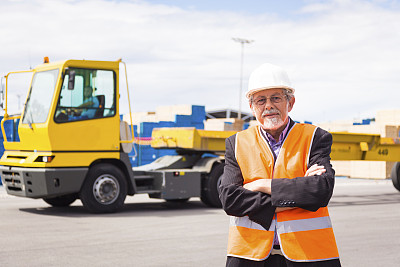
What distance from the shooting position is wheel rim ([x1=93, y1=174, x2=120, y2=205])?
1130cm

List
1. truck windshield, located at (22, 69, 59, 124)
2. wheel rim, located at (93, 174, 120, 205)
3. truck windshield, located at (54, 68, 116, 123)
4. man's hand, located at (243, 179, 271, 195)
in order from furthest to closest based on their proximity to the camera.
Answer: wheel rim, located at (93, 174, 120, 205)
truck windshield, located at (22, 69, 59, 124)
truck windshield, located at (54, 68, 116, 123)
man's hand, located at (243, 179, 271, 195)

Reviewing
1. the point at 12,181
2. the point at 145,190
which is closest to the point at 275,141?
the point at 12,181

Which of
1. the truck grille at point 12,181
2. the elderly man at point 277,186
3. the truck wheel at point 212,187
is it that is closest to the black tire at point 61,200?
the truck grille at point 12,181

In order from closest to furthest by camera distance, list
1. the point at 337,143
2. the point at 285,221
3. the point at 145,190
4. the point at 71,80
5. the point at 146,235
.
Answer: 1. the point at 285,221
2. the point at 146,235
3. the point at 71,80
4. the point at 145,190
5. the point at 337,143

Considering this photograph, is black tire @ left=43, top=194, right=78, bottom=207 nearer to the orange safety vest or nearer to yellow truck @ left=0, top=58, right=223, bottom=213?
yellow truck @ left=0, top=58, right=223, bottom=213

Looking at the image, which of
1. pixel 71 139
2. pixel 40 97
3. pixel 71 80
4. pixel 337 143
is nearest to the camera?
pixel 71 80

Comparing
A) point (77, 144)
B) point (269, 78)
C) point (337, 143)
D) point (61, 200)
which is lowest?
point (61, 200)

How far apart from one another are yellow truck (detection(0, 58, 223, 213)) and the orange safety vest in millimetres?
8357

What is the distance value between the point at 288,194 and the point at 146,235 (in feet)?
21.0

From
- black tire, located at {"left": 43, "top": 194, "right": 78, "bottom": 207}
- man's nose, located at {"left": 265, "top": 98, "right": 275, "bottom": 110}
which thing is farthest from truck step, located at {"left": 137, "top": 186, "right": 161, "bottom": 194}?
A: man's nose, located at {"left": 265, "top": 98, "right": 275, "bottom": 110}

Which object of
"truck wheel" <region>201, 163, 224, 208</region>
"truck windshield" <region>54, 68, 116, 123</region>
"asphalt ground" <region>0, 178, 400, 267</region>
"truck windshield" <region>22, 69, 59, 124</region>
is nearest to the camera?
"asphalt ground" <region>0, 178, 400, 267</region>

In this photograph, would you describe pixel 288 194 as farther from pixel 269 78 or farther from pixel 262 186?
pixel 269 78

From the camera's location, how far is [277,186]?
273 cm

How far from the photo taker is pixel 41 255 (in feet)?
23.7
